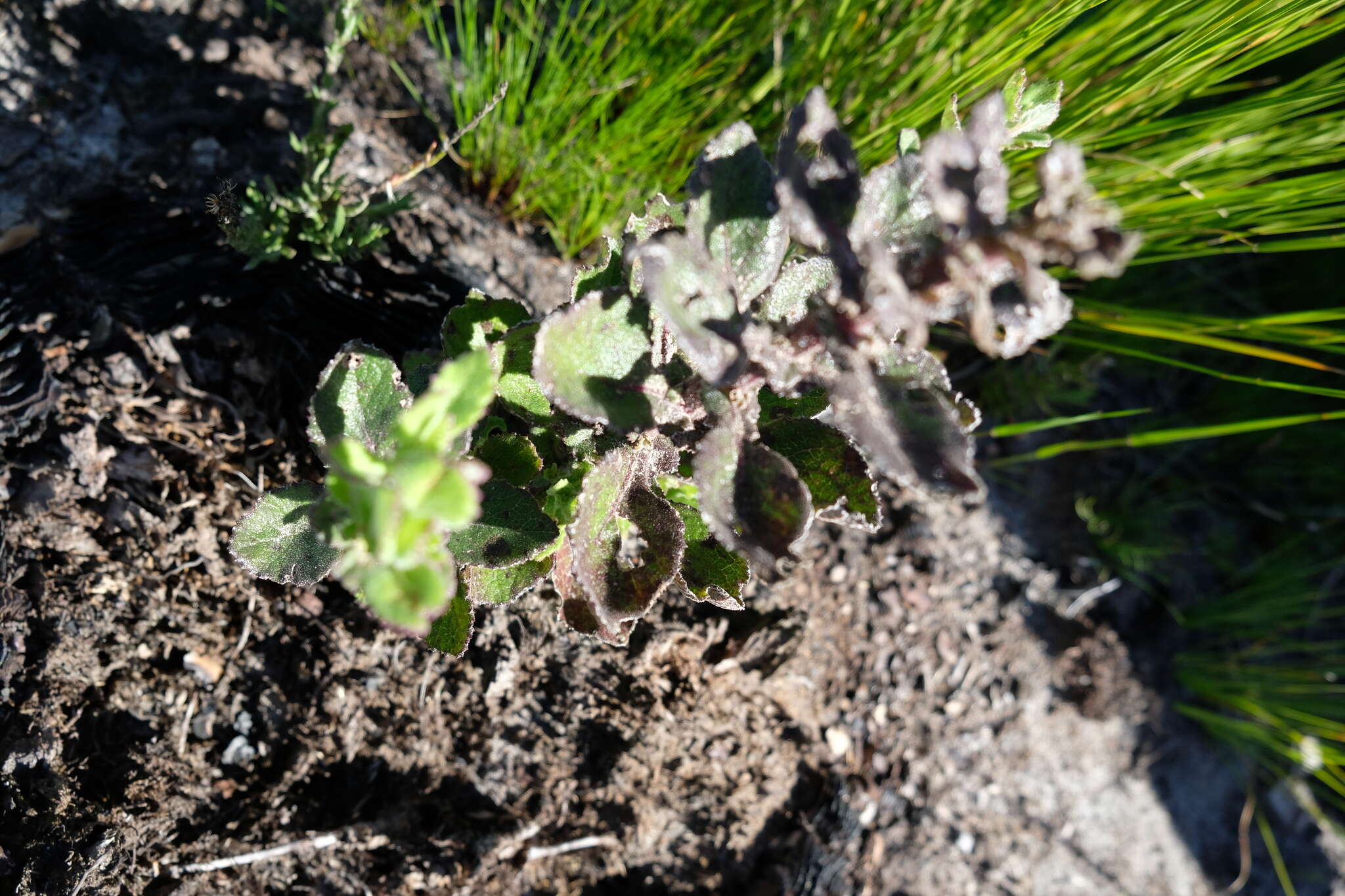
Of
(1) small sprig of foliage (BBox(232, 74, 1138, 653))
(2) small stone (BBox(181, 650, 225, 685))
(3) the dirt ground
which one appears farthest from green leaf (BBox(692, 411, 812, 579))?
(2) small stone (BBox(181, 650, 225, 685))

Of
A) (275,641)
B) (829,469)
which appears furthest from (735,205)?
(275,641)

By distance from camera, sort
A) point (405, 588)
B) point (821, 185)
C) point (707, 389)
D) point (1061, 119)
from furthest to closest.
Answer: point (1061, 119) → point (707, 389) → point (821, 185) → point (405, 588)

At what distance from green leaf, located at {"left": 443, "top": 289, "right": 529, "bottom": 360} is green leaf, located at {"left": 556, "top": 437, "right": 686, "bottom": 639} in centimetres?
25

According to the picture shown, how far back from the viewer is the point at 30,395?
1.11 metres

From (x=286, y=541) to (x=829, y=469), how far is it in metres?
0.61

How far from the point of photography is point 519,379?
95 cm

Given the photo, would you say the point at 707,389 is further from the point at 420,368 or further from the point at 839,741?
the point at 839,741

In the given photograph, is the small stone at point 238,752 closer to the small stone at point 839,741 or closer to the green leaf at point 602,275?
the green leaf at point 602,275

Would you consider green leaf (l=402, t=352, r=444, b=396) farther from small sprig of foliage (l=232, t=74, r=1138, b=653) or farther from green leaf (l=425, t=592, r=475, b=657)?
green leaf (l=425, t=592, r=475, b=657)

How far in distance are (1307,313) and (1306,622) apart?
46.4 inches

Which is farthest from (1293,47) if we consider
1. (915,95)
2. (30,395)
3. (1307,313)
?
(30,395)

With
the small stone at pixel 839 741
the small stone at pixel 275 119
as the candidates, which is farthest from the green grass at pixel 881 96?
the small stone at pixel 839 741

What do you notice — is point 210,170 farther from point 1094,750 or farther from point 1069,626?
point 1094,750

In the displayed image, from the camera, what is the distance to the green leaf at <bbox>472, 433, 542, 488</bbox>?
963mm
